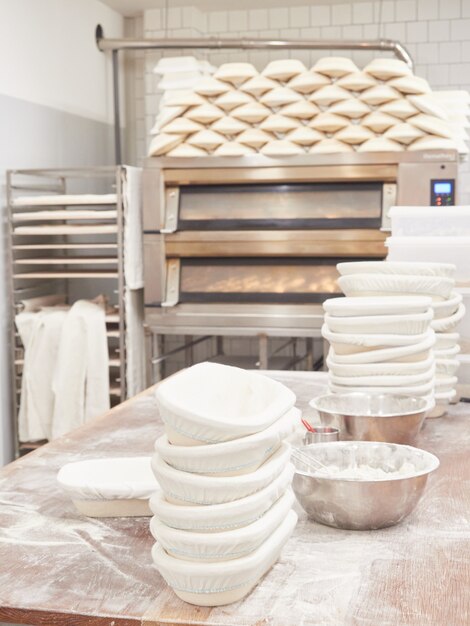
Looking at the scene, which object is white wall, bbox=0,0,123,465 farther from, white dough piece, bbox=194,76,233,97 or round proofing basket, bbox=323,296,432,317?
round proofing basket, bbox=323,296,432,317

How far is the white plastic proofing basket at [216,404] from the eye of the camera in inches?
43.4

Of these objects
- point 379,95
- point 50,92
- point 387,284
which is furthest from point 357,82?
point 387,284

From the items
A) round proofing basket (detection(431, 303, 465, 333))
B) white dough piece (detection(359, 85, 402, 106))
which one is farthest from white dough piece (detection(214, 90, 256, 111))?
round proofing basket (detection(431, 303, 465, 333))

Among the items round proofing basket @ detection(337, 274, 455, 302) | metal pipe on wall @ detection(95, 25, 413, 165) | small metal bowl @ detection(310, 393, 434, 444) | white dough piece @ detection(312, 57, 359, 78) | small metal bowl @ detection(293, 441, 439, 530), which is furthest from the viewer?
metal pipe on wall @ detection(95, 25, 413, 165)

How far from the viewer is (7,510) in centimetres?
155

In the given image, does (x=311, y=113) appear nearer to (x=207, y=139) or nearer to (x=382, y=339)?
(x=207, y=139)

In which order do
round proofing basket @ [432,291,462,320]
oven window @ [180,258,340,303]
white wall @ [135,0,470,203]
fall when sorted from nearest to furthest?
round proofing basket @ [432,291,462,320] < oven window @ [180,258,340,303] < white wall @ [135,0,470,203]

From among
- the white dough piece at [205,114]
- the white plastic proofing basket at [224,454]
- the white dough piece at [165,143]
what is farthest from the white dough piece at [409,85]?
the white plastic proofing basket at [224,454]

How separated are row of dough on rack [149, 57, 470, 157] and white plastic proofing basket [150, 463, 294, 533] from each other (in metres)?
3.58

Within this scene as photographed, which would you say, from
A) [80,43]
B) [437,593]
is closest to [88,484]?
[437,593]

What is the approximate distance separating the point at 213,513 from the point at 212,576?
0.08 metres

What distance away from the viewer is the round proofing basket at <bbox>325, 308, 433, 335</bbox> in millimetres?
1922

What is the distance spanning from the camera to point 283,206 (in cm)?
470

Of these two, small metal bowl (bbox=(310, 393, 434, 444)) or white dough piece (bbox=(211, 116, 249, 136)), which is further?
white dough piece (bbox=(211, 116, 249, 136))
